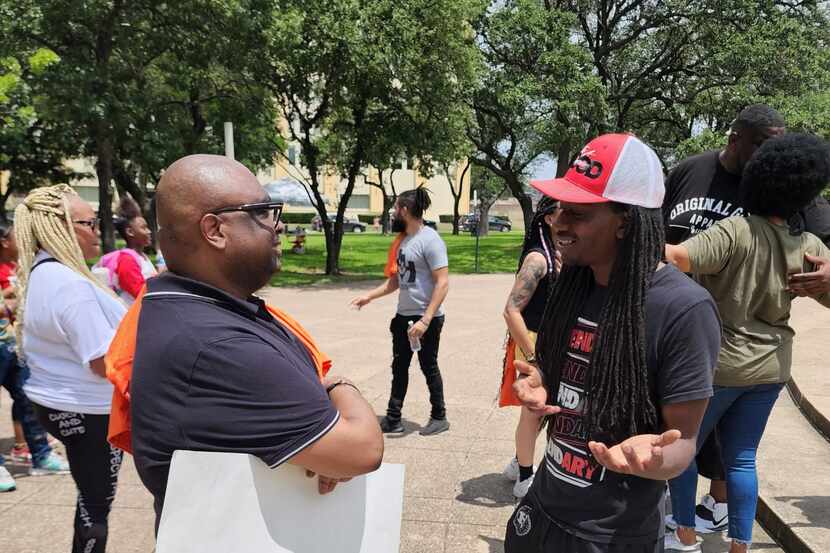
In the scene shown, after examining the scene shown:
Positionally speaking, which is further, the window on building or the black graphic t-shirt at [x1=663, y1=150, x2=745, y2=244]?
the window on building

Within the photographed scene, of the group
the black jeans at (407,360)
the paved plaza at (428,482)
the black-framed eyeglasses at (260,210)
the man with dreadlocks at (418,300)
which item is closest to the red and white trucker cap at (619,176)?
the black-framed eyeglasses at (260,210)

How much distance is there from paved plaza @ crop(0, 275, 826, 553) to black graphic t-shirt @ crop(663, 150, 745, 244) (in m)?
1.79

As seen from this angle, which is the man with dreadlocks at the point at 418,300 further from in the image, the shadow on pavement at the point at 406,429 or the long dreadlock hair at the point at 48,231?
the long dreadlock hair at the point at 48,231

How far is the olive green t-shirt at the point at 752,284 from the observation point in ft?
8.43

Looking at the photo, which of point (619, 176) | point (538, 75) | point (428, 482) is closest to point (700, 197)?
point (619, 176)

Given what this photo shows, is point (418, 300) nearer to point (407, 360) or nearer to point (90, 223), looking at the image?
point (407, 360)

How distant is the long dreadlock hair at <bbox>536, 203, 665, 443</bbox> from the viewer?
5.53ft

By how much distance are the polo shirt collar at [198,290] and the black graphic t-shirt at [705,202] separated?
7.96 feet

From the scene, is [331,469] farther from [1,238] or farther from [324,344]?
[324,344]

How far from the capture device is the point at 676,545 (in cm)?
309

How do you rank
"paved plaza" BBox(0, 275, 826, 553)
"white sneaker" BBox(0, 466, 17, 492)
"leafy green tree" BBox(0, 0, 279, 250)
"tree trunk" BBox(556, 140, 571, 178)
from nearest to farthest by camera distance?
"paved plaza" BBox(0, 275, 826, 553) < "white sneaker" BBox(0, 466, 17, 492) < "leafy green tree" BBox(0, 0, 279, 250) < "tree trunk" BBox(556, 140, 571, 178)

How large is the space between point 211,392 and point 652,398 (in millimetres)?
1180

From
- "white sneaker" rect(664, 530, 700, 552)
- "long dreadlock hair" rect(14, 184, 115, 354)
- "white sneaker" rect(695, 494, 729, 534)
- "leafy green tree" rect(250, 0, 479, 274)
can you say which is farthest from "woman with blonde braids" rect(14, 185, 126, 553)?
"leafy green tree" rect(250, 0, 479, 274)

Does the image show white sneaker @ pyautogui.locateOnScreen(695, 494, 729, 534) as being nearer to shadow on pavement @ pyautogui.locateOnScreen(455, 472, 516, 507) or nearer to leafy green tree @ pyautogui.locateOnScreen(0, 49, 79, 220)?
shadow on pavement @ pyautogui.locateOnScreen(455, 472, 516, 507)
